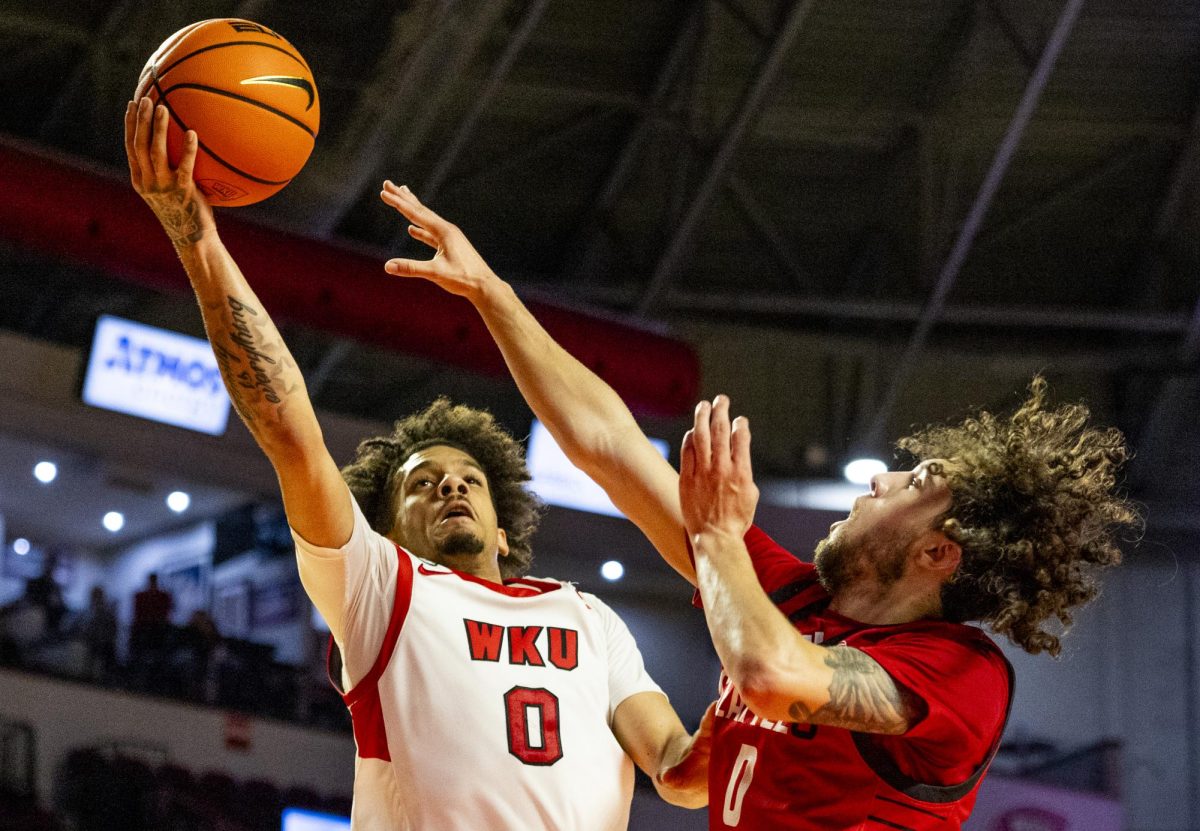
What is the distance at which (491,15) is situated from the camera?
30.1 ft

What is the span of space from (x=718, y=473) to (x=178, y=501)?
42.5 feet


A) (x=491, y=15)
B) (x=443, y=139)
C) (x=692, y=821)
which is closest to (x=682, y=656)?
(x=692, y=821)

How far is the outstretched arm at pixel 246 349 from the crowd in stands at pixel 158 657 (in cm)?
793

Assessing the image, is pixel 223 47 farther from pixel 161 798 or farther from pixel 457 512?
pixel 161 798

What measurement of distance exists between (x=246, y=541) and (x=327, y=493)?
11.1 m

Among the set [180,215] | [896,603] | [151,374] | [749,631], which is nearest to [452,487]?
[180,215]

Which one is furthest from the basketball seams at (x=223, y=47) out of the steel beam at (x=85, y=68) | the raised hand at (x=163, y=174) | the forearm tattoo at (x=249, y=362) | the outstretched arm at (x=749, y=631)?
the steel beam at (x=85, y=68)

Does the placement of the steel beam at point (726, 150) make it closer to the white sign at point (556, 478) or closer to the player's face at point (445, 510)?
the white sign at point (556, 478)

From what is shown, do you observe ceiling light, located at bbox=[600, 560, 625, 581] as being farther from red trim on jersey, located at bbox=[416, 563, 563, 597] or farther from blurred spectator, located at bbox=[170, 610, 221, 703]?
red trim on jersey, located at bbox=[416, 563, 563, 597]

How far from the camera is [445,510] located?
3.84 metres

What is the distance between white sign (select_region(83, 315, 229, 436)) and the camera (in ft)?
33.1

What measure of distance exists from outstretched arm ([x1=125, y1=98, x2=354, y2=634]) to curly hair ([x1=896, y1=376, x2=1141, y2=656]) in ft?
4.46

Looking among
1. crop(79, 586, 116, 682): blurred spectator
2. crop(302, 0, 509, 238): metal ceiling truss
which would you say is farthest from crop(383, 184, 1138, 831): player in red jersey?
crop(79, 586, 116, 682): blurred spectator

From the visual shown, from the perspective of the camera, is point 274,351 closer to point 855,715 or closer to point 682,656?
point 855,715
